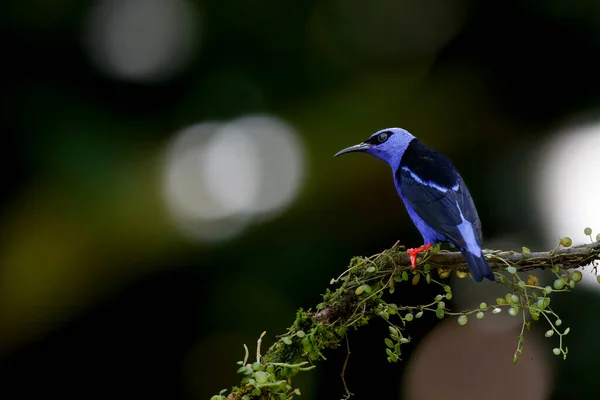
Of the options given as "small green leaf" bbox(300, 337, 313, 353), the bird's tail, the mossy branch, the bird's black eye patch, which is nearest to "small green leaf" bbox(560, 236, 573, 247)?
the mossy branch

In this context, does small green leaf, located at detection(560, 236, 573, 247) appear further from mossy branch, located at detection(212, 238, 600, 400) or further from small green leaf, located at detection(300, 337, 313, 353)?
small green leaf, located at detection(300, 337, 313, 353)

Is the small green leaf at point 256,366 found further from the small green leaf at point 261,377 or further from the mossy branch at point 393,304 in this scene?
the mossy branch at point 393,304

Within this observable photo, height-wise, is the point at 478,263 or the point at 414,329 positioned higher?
the point at 478,263

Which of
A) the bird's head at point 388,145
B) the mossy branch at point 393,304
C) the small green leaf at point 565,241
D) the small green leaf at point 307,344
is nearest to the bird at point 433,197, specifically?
the bird's head at point 388,145

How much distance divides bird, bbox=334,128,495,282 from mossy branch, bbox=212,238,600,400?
0.11 metres

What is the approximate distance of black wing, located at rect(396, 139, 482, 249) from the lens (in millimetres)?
3559

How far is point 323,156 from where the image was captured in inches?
229

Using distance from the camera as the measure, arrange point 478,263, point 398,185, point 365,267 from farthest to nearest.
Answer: point 398,185 → point 365,267 → point 478,263

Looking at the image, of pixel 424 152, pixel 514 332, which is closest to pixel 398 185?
pixel 424 152

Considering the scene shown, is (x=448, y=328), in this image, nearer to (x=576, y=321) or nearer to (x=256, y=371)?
(x=576, y=321)

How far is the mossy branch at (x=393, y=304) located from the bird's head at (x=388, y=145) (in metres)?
1.13

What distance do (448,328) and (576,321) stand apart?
111cm

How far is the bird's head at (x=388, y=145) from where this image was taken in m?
4.41

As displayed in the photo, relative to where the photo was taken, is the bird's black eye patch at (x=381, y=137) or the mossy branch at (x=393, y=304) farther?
the bird's black eye patch at (x=381, y=137)
